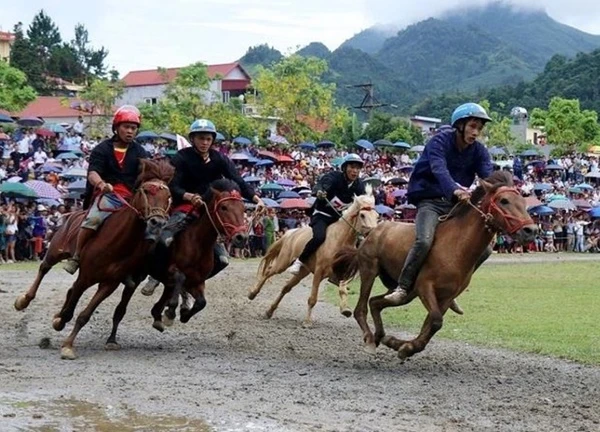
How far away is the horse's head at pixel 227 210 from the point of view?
451 inches

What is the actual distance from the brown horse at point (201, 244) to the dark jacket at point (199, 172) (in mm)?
681

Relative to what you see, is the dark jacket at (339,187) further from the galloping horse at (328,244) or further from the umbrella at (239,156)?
the umbrella at (239,156)

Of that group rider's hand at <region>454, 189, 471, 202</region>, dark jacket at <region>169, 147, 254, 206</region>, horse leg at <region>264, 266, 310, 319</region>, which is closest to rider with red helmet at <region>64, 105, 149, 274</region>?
Answer: dark jacket at <region>169, 147, 254, 206</region>

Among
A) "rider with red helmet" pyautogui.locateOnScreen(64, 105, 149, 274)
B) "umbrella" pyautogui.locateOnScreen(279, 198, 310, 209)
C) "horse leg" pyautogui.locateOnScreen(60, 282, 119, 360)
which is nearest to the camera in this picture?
"horse leg" pyautogui.locateOnScreen(60, 282, 119, 360)

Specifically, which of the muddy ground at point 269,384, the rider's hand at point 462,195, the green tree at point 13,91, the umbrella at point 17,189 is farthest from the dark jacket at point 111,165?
the green tree at point 13,91

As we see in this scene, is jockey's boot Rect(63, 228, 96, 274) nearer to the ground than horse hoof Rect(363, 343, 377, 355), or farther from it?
farther from it

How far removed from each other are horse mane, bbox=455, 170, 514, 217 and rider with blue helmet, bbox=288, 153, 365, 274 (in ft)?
15.7

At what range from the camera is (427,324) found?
34.3ft

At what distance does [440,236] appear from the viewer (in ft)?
35.4

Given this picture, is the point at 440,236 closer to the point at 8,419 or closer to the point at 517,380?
the point at 517,380

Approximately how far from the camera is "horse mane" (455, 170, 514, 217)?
10453 millimetres

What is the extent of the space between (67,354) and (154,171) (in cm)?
238

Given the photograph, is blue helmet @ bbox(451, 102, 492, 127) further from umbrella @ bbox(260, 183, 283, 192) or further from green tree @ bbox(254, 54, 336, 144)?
green tree @ bbox(254, 54, 336, 144)

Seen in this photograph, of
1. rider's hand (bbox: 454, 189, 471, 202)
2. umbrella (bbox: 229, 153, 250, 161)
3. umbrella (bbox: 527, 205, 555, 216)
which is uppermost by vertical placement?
rider's hand (bbox: 454, 189, 471, 202)
